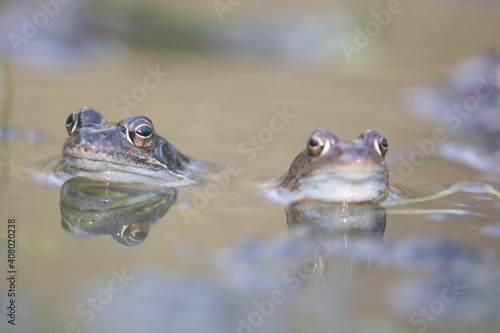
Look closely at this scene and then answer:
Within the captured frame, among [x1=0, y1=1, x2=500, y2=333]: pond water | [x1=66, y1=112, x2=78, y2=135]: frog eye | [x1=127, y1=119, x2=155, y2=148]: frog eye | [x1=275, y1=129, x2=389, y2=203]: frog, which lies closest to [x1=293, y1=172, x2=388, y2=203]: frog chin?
[x1=275, y1=129, x2=389, y2=203]: frog

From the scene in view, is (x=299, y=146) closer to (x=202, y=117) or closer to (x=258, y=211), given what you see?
(x=202, y=117)

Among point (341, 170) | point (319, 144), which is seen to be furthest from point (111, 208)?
point (341, 170)

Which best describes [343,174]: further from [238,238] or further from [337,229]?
[238,238]

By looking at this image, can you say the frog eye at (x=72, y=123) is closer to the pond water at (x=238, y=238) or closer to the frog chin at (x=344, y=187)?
the pond water at (x=238, y=238)

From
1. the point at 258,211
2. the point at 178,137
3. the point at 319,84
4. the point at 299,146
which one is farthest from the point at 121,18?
the point at 258,211

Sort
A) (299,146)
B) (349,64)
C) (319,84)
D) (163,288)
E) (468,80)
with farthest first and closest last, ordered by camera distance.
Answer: (349,64), (319,84), (468,80), (299,146), (163,288)

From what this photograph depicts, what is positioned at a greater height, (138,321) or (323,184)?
(323,184)

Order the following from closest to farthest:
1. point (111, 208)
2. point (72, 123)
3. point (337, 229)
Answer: point (337, 229), point (111, 208), point (72, 123)
